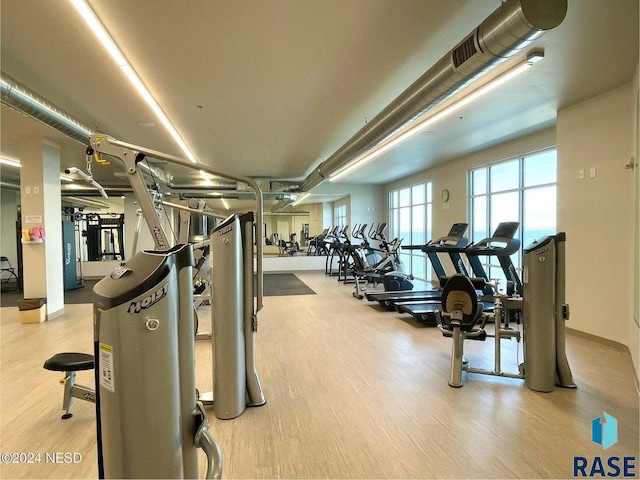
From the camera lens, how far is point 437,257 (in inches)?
243

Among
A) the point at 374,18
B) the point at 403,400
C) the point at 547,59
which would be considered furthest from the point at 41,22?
the point at 547,59

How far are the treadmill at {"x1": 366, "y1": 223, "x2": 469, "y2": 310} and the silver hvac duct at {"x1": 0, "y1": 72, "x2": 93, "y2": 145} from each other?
16.2 feet

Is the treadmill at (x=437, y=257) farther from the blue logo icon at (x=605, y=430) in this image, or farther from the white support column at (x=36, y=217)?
the white support column at (x=36, y=217)

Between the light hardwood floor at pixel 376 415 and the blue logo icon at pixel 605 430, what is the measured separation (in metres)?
0.04

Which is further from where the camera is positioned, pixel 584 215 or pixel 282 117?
pixel 282 117

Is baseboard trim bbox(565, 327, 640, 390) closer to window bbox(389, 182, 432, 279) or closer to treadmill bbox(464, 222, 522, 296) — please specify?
treadmill bbox(464, 222, 522, 296)

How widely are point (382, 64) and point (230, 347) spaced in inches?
116

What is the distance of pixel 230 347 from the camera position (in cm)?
260

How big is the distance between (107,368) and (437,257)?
576 cm

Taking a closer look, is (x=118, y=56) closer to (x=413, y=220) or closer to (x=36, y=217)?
(x=36, y=217)

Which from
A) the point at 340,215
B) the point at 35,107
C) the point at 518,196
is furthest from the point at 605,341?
the point at 340,215

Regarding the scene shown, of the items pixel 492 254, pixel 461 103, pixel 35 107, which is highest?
pixel 461 103

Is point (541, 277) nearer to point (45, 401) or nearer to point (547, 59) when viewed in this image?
point (547, 59)

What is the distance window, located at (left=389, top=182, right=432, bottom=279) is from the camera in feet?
32.6
